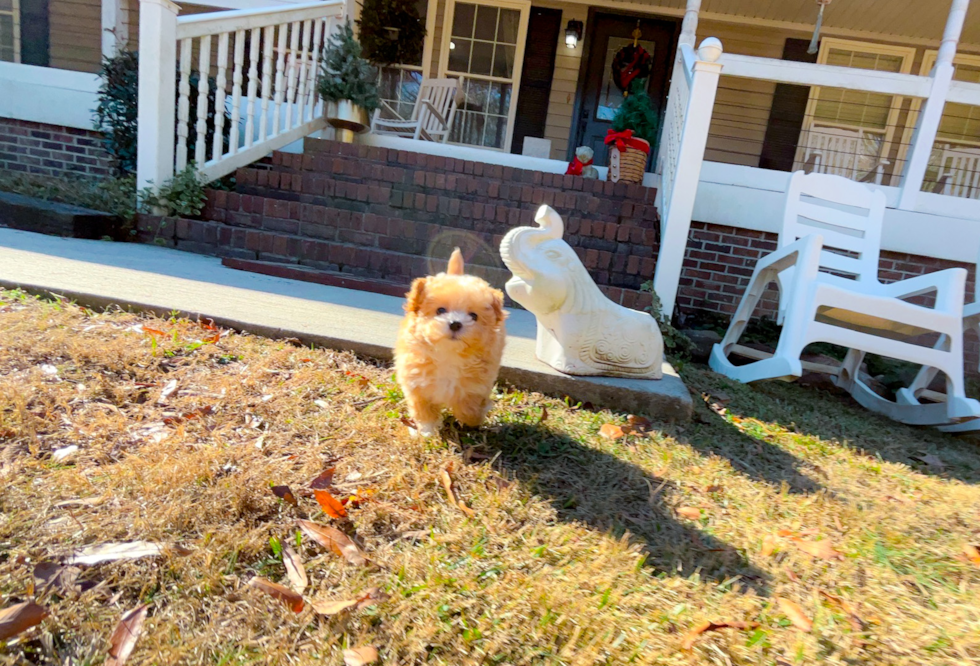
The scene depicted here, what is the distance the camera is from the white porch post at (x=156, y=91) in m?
4.78

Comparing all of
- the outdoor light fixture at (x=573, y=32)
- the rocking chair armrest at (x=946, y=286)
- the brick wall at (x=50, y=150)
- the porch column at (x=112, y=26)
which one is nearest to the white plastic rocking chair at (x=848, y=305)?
the rocking chair armrest at (x=946, y=286)

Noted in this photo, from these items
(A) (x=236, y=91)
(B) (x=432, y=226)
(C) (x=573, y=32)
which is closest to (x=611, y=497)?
(B) (x=432, y=226)

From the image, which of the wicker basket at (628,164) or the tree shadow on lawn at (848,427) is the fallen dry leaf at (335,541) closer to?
the tree shadow on lawn at (848,427)

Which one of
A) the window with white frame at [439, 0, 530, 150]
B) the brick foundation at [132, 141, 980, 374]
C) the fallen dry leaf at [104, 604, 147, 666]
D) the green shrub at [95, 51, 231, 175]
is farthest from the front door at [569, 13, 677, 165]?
the fallen dry leaf at [104, 604, 147, 666]

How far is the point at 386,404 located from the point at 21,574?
4.49ft

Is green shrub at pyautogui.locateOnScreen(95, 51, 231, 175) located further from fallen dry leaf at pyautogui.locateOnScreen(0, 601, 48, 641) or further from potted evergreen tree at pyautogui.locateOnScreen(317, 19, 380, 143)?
fallen dry leaf at pyautogui.locateOnScreen(0, 601, 48, 641)

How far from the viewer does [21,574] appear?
1.28 m

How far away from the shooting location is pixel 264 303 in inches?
135

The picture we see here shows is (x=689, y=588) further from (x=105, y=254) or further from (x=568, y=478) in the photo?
(x=105, y=254)

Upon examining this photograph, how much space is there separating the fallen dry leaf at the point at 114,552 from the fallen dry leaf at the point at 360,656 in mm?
560

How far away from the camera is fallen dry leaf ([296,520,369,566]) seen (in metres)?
1.52

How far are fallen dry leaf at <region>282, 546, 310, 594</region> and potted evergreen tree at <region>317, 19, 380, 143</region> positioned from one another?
5.99 meters

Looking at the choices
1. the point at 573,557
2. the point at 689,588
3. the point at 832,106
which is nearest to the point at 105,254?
the point at 573,557

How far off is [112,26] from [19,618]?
8.14 m
